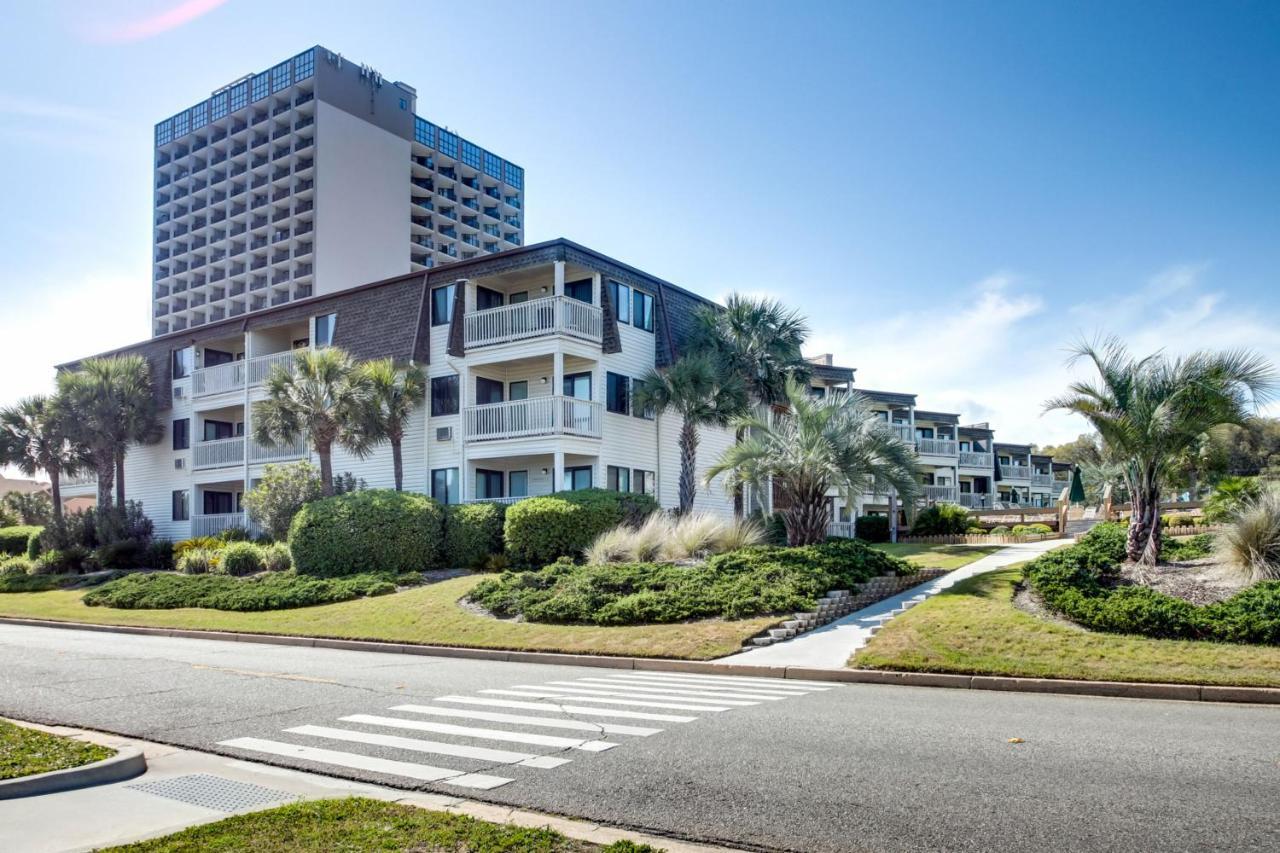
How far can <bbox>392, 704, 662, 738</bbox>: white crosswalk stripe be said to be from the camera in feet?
29.2

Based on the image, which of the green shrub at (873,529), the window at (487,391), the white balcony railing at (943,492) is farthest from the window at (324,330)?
the white balcony railing at (943,492)

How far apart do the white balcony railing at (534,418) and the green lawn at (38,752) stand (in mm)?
20904

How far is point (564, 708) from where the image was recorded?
10234mm

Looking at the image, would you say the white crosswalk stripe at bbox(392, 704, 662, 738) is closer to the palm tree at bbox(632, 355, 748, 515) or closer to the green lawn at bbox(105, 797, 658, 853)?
the green lawn at bbox(105, 797, 658, 853)

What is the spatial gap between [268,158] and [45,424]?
162ft

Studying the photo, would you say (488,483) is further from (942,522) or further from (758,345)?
(942,522)

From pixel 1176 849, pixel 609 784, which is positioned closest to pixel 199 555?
pixel 609 784

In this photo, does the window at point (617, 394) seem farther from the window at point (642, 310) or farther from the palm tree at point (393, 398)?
the palm tree at point (393, 398)

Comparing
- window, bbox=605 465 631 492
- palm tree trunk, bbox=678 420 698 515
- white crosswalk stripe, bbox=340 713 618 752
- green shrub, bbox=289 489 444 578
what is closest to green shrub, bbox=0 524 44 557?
green shrub, bbox=289 489 444 578

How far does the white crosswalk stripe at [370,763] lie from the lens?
711 cm

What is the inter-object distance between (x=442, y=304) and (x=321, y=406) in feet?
18.0

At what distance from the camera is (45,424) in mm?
42625

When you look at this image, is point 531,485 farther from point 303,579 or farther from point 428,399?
point 303,579

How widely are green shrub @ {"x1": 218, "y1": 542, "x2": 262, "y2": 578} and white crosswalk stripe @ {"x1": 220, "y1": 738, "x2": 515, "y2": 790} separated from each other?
22904 millimetres
